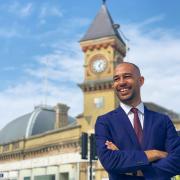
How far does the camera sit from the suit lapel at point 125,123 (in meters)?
3.65

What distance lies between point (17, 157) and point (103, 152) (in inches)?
1909

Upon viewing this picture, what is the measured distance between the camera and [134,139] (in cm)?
365

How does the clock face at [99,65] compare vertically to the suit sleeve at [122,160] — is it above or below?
above

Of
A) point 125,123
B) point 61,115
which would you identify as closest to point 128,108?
point 125,123

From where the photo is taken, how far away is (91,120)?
41.2 metres

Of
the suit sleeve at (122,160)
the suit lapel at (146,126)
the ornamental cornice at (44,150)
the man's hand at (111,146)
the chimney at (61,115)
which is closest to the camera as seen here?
the suit sleeve at (122,160)

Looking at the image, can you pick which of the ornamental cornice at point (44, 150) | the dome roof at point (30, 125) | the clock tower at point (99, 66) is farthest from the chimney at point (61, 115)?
the clock tower at point (99, 66)

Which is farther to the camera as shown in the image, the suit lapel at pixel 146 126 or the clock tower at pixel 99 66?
the clock tower at pixel 99 66

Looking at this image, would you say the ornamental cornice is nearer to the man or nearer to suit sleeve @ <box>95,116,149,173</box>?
the man

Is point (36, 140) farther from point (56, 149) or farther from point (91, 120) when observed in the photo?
point (91, 120)

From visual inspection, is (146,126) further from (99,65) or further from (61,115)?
(61,115)

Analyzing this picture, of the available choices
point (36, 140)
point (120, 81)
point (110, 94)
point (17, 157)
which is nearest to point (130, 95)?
point (120, 81)

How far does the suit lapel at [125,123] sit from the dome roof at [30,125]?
4793cm

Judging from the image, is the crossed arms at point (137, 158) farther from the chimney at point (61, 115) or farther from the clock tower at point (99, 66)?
the chimney at point (61, 115)
